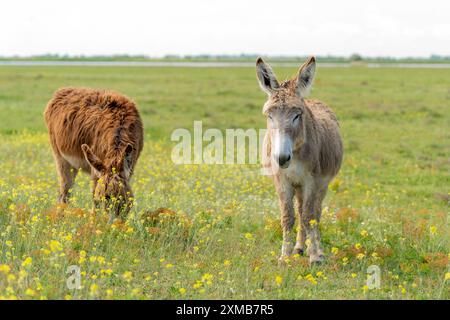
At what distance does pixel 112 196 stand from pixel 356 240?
378 centimetres

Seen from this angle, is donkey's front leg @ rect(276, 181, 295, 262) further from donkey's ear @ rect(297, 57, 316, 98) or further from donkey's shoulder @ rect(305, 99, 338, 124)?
donkey's shoulder @ rect(305, 99, 338, 124)

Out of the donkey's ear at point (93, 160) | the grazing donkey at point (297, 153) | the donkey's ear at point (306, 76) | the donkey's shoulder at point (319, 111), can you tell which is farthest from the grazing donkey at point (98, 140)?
the donkey's shoulder at point (319, 111)

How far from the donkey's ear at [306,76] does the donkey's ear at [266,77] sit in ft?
0.98

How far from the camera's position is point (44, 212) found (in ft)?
Answer: 28.5

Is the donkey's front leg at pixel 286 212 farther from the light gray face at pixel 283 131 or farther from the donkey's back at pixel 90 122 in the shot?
the donkey's back at pixel 90 122

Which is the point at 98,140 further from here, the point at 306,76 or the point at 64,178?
the point at 306,76

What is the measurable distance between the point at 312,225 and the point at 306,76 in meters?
1.98

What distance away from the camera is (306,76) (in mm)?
7586

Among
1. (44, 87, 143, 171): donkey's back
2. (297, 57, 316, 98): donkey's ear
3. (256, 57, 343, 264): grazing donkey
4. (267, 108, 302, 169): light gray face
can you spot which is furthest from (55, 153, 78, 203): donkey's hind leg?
(297, 57, 316, 98): donkey's ear

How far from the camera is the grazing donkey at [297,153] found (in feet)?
23.4

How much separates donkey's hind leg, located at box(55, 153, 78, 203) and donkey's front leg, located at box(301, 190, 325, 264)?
4269mm

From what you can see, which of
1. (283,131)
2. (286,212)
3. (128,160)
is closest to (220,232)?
(286,212)
